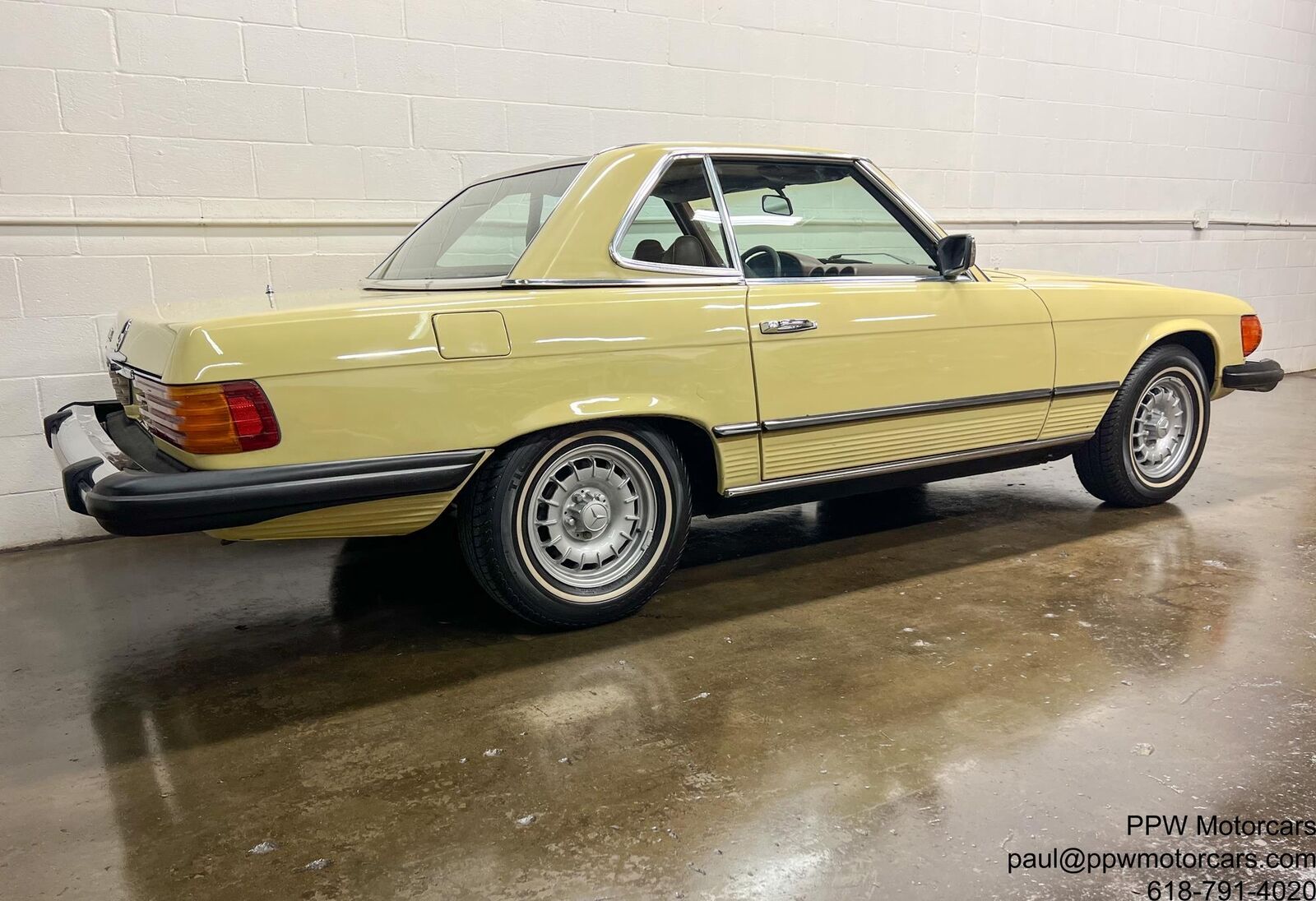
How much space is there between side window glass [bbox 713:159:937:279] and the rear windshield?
0.61 m

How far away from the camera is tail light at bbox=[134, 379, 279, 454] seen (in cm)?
232

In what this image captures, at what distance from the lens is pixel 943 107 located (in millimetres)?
6531

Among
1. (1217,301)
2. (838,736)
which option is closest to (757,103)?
(1217,301)

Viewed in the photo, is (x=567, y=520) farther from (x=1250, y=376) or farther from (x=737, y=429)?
(x=1250, y=376)

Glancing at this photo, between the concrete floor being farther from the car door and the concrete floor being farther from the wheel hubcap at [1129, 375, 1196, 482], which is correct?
the car door

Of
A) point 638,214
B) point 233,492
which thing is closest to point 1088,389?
point 638,214

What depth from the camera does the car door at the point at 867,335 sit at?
3.10m

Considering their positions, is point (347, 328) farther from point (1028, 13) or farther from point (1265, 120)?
point (1265, 120)

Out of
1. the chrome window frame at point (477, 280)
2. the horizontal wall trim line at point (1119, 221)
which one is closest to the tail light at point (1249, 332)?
the horizontal wall trim line at point (1119, 221)

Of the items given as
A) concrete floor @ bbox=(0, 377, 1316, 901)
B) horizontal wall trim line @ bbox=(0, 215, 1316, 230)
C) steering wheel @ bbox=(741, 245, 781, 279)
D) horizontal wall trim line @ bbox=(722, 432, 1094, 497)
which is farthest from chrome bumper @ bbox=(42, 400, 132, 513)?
steering wheel @ bbox=(741, 245, 781, 279)

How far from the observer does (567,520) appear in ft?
9.64

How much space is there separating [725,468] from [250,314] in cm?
149

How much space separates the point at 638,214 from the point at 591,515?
985mm

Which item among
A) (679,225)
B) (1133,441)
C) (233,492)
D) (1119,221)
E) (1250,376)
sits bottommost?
(1133,441)
